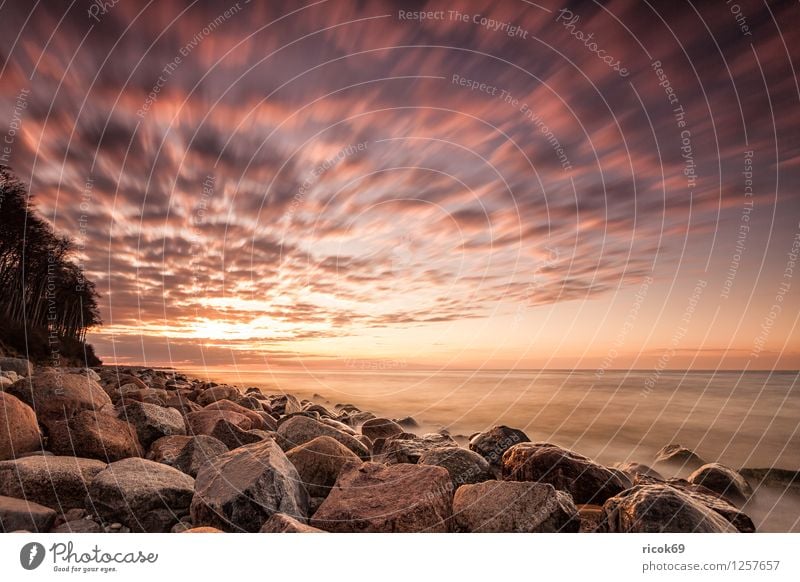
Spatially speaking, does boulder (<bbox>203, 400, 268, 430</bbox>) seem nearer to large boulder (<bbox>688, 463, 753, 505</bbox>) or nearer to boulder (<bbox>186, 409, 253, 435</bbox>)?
boulder (<bbox>186, 409, 253, 435</bbox>)

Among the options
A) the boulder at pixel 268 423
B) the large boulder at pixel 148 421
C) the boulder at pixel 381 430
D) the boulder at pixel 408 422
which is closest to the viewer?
the large boulder at pixel 148 421

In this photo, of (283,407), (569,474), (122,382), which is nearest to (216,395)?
(283,407)

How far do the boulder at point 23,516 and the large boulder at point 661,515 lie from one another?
21.9 feet

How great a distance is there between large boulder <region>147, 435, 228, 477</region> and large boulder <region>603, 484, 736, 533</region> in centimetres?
569

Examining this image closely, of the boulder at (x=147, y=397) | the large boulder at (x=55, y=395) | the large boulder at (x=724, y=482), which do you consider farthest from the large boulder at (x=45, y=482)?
the large boulder at (x=724, y=482)

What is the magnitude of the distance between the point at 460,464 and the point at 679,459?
22.4ft

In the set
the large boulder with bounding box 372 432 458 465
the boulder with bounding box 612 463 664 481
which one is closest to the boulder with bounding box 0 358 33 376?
the large boulder with bounding box 372 432 458 465

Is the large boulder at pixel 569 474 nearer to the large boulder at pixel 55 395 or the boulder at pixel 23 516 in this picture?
the boulder at pixel 23 516

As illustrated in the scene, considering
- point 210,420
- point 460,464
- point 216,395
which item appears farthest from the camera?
point 216,395

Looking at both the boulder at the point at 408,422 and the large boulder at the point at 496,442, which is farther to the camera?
the boulder at the point at 408,422

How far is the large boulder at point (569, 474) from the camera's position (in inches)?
244

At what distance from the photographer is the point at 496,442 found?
28.5 feet

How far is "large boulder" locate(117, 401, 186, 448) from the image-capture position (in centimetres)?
731
